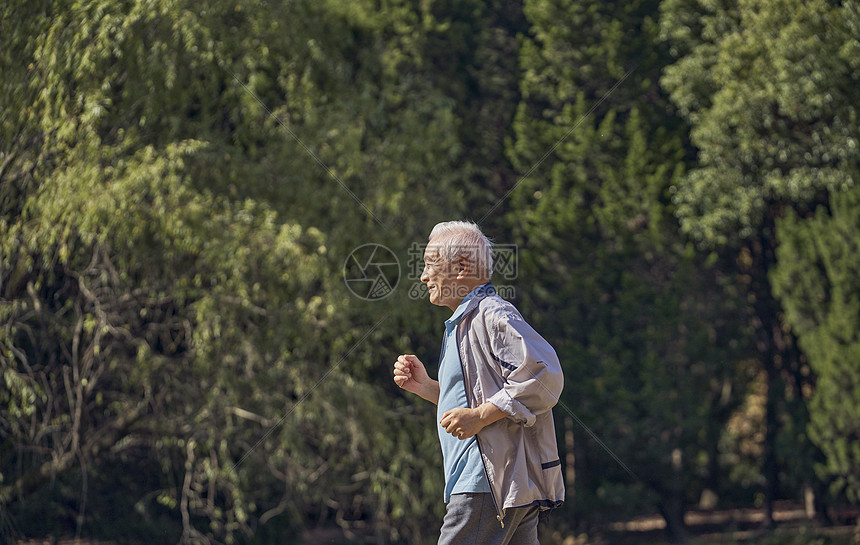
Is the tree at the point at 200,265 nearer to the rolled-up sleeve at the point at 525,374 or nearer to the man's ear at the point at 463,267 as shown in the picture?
the man's ear at the point at 463,267

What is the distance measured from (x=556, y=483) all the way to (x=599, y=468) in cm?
704

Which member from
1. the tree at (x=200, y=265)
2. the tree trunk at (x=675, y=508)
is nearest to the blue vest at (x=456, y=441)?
the tree at (x=200, y=265)

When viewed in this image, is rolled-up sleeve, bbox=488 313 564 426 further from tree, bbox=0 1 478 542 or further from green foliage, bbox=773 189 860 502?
green foliage, bbox=773 189 860 502

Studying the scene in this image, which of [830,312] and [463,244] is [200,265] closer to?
[463,244]

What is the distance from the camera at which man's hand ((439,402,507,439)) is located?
257cm

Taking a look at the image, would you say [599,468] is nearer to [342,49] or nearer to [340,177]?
[340,177]

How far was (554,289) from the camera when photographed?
9.49 meters

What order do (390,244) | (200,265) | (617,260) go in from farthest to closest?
(617,260), (390,244), (200,265)

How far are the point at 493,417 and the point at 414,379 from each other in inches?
18.6

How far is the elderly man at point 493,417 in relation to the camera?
2.58 meters

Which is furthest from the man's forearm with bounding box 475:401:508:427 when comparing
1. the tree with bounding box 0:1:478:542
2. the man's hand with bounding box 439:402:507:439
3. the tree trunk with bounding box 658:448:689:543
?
the tree trunk with bounding box 658:448:689:543

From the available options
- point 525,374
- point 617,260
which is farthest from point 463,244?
point 617,260

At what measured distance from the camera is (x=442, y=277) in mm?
2818

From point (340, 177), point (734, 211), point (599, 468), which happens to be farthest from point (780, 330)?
point (340, 177)
